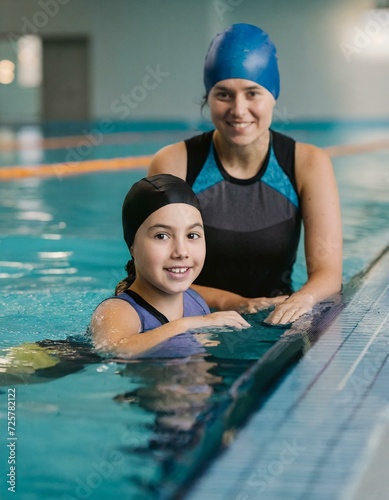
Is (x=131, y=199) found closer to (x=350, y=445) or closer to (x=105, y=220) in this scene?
(x=350, y=445)

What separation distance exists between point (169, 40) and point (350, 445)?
67.7 feet

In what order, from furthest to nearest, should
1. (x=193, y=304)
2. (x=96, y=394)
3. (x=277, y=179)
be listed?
(x=277, y=179) → (x=193, y=304) → (x=96, y=394)

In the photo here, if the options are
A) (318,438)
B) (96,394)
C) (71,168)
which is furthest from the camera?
(71,168)

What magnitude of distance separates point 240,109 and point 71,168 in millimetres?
8263

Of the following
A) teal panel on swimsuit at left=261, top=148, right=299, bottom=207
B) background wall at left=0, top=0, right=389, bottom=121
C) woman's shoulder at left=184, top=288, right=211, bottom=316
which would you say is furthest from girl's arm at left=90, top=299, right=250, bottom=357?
background wall at left=0, top=0, right=389, bottom=121

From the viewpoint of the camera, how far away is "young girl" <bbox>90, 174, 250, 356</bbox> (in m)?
2.85

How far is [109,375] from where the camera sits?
2711mm

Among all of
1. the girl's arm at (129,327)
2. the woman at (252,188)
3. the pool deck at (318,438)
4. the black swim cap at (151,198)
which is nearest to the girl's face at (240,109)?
the woman at (252,188)

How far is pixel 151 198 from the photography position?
9.66ft

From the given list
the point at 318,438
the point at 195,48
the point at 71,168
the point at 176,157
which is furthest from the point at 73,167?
the point at 195,48

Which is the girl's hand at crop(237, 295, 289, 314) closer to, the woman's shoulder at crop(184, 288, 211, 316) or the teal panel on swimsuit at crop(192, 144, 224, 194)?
the woman's shoulder at crop(184, 288, 211, 316)

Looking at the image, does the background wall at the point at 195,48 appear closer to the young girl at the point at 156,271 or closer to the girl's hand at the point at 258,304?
the girl's hand at the point at 258,304

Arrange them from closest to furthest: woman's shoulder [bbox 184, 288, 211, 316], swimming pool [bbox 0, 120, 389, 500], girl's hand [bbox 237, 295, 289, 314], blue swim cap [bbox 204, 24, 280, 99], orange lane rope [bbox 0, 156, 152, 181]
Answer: swimming pool [bbox 0, 120, 389, 500]
woman's shoulder [bbox 184, 288, 211, 316]
girl's hand [bbox 237, 295, 289, 314]
blue swim cap [bbox 204, 24, 280, 99]
orange lane rope [bbox 0, 156, 152, 181]

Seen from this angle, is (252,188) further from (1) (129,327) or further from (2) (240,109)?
(1) (129,327)
